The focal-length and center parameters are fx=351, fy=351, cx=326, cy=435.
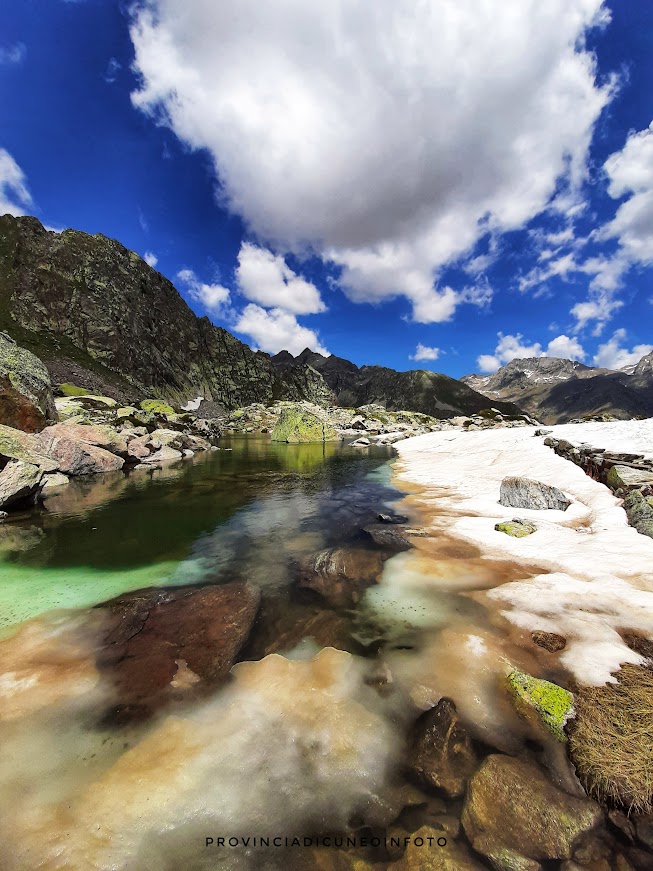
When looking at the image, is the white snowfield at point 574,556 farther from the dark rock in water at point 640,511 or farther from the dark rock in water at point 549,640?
the dark rock in water at point 640,511

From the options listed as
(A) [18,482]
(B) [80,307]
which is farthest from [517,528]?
(B) [80,307]

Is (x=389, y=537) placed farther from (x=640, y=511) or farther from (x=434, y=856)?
(x=434, y=856)

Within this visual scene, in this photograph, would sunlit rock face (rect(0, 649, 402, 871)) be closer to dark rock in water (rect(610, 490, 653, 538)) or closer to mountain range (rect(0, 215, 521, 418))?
dark rock in water (rect(610, 490, 653, 538))

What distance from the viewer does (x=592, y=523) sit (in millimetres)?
14914

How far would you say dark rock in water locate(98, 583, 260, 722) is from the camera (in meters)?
6.88

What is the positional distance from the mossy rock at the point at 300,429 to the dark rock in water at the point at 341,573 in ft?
204

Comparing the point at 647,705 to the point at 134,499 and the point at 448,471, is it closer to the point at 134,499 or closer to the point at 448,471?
the point at 134,499

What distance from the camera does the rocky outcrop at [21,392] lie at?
87.2ft

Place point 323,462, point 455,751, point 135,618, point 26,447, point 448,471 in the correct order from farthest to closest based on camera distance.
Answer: point 323,462, point 448,471, point 26,447, point 135,618, point 455,751

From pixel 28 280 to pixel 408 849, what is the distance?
750 feet

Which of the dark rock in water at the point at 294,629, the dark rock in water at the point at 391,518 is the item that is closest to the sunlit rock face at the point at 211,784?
the dark rock in water at the point at 294,629

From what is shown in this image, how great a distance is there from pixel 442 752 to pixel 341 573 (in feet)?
21.9

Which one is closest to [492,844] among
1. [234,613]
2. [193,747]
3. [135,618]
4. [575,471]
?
[193,747]

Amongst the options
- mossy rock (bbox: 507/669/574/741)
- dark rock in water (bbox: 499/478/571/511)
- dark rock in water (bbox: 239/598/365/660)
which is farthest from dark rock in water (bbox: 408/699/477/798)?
dark rock in water (bbox: 499/478/571/511)
